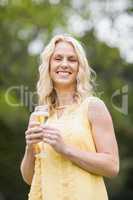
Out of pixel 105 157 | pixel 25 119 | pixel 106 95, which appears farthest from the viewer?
pixel 106 95

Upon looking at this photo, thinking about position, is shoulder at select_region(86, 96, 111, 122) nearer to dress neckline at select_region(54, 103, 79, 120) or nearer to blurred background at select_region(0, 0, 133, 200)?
dress neckline at select_region(54, 103, 79, 120)

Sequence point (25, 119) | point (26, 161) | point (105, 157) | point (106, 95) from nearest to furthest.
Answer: point (105, 157)
point (26, 161)
point (25, 119)
point (106, 95)

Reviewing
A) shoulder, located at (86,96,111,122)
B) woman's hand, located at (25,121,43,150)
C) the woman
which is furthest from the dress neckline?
woman's hand, located at (25,121,43,150)

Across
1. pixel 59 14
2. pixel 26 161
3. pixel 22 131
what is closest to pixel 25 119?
pixel 22 131

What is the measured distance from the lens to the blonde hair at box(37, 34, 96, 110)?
3773mm

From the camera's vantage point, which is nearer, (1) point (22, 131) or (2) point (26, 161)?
(2) point (26, 161)

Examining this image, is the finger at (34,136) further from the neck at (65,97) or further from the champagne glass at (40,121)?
the neck at (65,97)

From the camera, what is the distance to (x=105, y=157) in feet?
11.9

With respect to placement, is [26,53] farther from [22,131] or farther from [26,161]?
[26,161]

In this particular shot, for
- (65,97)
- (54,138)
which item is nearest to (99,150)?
(54,138)

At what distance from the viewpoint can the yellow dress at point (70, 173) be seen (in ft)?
11.9

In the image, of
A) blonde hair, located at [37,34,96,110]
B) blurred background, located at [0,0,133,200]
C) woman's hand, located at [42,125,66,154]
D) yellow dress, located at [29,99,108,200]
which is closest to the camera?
woman's hand, located at [42,125,66,154]

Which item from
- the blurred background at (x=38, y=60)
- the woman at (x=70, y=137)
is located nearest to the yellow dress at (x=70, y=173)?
the woman at (x=70, y=137)

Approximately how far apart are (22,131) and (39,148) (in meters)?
15.7
